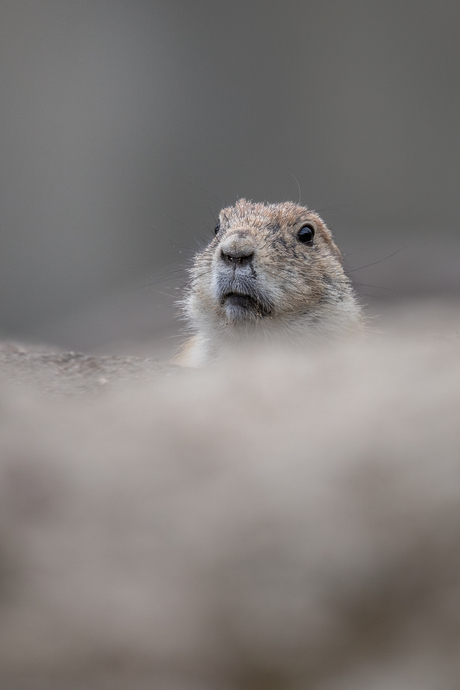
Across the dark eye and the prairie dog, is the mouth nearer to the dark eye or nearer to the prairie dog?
the prairie dog

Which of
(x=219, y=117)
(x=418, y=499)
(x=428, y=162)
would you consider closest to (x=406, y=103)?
(x=428, y=162)

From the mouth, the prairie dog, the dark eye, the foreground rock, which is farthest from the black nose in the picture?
the foreground rock

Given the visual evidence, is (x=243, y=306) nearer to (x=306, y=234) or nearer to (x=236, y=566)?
(x=306, y=234)

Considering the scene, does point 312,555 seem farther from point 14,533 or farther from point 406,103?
point 406,103

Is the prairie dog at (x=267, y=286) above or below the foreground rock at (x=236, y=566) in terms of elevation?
above

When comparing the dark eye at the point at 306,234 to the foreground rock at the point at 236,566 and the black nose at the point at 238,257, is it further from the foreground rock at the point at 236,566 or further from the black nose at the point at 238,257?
the foreground rock at the point at 236,566

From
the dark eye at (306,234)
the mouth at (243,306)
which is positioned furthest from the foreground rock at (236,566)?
the dark eye at (306,234)
